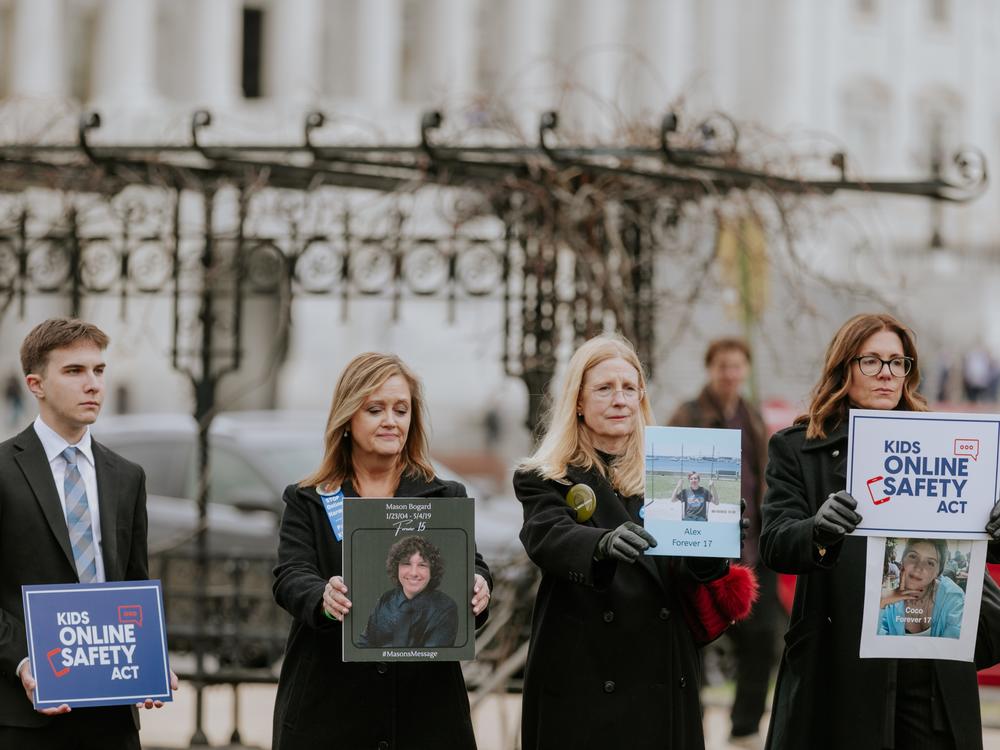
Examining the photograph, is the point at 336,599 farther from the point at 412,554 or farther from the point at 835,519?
the point at 835,519

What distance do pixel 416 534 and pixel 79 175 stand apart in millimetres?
5482

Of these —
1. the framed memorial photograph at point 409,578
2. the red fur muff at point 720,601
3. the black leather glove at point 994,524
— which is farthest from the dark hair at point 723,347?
the framed memorial photograph at point 409,578

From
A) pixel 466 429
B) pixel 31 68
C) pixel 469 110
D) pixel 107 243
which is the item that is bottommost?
pixel 466 429

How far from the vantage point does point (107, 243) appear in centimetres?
1015

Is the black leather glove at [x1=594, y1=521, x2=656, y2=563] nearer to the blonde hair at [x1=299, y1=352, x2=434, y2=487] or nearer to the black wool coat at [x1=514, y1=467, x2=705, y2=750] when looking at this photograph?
the black wool coat at [x1=514, y1=467, x2=705, y2=750]

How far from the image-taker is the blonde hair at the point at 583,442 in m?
5.75

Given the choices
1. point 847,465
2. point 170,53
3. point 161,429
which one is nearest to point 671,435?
point 847,465

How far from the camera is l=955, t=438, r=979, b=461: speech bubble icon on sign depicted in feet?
18.0

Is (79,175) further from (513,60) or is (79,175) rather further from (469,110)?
(513,60)

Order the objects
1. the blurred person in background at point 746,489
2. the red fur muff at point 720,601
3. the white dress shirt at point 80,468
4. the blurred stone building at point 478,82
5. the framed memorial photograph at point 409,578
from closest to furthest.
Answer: the framed memorial photograph at point 409,578, the red fur muff at point 720,601, the white dress shirt at point 80,468, the blurred person in background at point 746,489, the blurred stone building at point 478,82

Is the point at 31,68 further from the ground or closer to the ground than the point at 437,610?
further from the ground

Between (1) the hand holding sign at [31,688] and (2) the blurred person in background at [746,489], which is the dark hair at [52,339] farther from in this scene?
(2) the blurred person in background at [746,489]

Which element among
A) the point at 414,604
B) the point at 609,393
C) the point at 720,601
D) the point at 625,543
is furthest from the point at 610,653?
the point at 609,393

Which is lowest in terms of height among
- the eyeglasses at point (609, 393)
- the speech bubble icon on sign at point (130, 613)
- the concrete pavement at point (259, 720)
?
the concrete pavement at point (259, 720)
